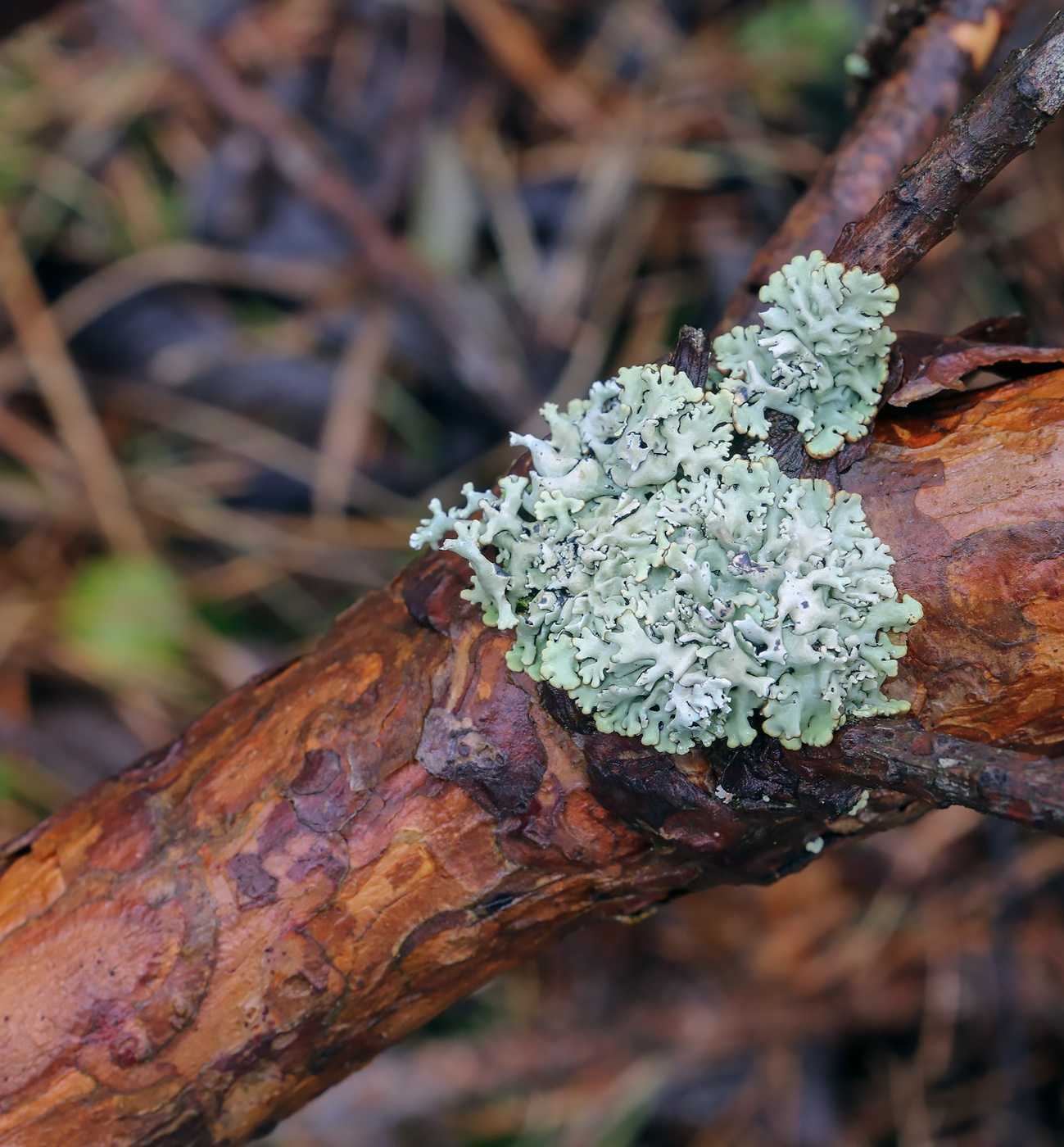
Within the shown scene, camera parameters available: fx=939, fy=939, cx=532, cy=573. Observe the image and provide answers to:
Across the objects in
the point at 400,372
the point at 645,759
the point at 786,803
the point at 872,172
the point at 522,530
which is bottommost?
the point at 786,803

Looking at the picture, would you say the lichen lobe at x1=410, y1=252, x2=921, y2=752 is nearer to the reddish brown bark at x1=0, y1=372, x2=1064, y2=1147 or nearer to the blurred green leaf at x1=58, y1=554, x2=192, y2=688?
the reddish brown bark at x1=0, y1=372, x2=1064, y2=1147

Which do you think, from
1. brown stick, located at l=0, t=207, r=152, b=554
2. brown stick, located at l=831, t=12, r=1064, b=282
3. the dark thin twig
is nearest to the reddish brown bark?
the dark thin twig

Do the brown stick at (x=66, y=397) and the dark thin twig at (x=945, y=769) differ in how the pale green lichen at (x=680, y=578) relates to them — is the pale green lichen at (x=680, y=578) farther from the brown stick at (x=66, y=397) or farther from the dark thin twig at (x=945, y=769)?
the brown stick at (x=66, y=397)

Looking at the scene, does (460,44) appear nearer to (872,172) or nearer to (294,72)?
(294,72)

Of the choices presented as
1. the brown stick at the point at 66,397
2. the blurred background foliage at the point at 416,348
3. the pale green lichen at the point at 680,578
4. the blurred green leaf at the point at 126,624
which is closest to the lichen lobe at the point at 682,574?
the pale green lichen at the point at 680,578

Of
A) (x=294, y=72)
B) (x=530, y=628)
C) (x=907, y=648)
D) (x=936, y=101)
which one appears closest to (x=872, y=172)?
(x=936, y=101)

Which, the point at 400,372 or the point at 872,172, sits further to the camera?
the point at 400,372
